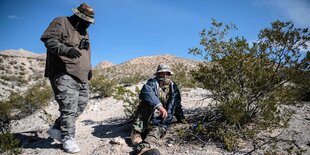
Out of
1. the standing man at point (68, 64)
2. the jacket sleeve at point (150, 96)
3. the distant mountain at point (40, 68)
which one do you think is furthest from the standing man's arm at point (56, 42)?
the distant mountain at point (40, 68)

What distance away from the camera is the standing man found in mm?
3699

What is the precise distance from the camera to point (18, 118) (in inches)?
283

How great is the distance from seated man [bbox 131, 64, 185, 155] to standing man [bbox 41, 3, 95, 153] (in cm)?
85

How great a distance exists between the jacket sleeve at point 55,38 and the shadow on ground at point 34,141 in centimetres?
139

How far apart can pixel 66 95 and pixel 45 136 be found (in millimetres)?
1422

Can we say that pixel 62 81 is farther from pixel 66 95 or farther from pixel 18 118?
pixel 18 118

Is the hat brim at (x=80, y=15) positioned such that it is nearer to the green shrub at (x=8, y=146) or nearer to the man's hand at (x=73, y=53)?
the man's hand at (x=73, y=53)

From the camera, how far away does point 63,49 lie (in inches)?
143

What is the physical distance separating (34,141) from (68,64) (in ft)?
5.45

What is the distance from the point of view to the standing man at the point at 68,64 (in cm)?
370

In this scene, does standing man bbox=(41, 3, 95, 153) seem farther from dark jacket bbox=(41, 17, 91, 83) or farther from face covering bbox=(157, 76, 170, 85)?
face covering bbox=(157, 76, 170, 85)

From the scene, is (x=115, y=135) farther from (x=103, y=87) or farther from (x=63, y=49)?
(x=103, y=87)

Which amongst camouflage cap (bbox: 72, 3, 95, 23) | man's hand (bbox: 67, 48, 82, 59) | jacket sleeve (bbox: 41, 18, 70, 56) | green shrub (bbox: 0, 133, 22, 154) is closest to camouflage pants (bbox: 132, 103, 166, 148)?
man's hand (bbox: 67, 48, 82, 59)

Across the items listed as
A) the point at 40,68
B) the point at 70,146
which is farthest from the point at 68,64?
the point at 40,68
